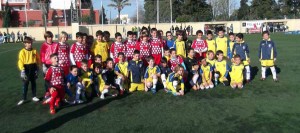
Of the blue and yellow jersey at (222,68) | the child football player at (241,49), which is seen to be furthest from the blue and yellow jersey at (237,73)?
the child football player at (241,49)

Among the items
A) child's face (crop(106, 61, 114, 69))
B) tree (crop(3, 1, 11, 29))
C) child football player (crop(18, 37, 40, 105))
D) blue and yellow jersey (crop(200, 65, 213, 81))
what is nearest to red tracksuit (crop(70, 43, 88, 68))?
child's face (crop(106, 61, 114, 69))

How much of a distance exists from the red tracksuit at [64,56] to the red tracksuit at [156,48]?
2423mm

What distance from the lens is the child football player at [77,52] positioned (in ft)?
25.0

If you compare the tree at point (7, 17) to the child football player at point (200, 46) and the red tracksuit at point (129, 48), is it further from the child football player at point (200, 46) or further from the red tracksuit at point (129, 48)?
the child football player at point (200, 46)

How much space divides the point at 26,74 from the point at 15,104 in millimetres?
703

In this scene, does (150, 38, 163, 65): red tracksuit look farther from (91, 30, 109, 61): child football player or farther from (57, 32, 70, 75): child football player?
(57, 32, 70, 75): child football player

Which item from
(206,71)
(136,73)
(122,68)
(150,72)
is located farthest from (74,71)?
(206,71)

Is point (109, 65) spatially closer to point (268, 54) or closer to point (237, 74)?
point (237, 74)

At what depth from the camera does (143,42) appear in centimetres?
861

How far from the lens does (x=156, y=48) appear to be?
8.84 m

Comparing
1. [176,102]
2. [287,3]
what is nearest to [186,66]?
[176,102]

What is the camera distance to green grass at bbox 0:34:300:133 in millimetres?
5223

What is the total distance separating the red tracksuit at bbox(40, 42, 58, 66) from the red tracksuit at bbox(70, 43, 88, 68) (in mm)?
520

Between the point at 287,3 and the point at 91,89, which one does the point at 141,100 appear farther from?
the point at 287,3
